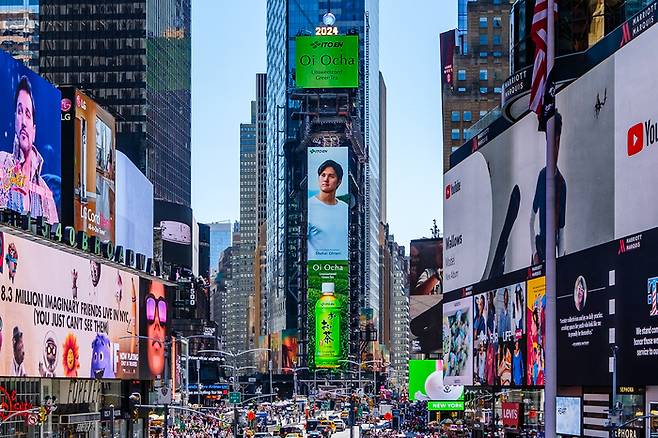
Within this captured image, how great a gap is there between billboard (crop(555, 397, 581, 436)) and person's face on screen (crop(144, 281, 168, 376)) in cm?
4098

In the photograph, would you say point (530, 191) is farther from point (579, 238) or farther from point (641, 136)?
point (641, 136)

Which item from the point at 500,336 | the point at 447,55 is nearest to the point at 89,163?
the point at 500,336

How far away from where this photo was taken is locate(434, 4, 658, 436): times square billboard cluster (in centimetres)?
5122

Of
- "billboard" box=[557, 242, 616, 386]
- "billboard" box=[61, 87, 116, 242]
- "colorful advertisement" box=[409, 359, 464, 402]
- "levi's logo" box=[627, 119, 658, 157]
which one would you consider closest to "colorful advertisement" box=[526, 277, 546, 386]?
"billboard" box=[557, 242, 616, 386]

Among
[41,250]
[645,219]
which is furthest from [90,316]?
[645,219]

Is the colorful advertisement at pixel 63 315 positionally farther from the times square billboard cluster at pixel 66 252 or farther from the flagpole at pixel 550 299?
the flagpole at pixel 550 299

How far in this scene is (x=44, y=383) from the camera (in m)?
→ 79.9

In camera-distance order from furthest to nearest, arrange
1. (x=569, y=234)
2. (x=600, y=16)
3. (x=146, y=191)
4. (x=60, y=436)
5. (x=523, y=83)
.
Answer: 1. (x=146, y=191)
2. (x=60, y=436)
3. (x=523, y=83)
4. (x=600, y=16)
5. (x=569, y=234)

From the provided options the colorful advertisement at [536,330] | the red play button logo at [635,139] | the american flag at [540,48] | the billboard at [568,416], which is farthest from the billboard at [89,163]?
the american flag at [540,48]

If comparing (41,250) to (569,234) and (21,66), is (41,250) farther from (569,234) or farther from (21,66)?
(569,234)

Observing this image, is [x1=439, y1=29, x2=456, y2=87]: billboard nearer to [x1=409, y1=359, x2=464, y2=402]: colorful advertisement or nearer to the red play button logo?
[x1=409, y1=359, x2=464, y2=402]: colorful advertisement

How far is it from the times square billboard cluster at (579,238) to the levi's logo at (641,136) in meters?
0.04

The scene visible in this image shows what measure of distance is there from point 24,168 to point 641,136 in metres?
37.7

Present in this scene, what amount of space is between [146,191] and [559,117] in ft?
192
